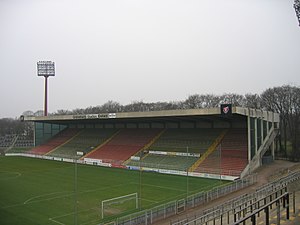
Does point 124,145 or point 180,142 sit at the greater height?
point 180,142

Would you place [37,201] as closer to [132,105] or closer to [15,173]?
[15,173]

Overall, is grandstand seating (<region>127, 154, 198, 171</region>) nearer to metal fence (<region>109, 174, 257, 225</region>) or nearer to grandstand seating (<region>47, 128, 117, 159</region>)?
metal fence (<region>109, 174, 257, 225</region>)

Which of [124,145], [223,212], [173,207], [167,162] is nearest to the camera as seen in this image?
[223,212]

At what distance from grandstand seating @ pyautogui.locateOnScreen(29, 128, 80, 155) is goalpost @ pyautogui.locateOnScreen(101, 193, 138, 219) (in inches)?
1445

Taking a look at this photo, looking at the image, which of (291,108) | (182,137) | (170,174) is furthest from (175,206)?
(291,108)

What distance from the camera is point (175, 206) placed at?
19391mm

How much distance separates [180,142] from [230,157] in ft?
27.0

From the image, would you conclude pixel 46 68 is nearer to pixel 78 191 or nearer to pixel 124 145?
pixel 124 145

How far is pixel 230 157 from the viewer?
3522 cm

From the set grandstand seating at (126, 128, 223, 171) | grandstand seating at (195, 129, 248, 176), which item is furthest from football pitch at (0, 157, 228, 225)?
grandstand seating at (126, 128, 223, 171)

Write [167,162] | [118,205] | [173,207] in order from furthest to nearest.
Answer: [167,162] < [118,205] < [173,207]

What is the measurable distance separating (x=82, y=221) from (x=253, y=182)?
16840 mm

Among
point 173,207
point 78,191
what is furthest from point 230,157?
point 78,191

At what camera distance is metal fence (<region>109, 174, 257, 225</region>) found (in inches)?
659
